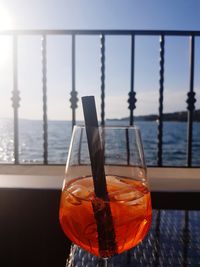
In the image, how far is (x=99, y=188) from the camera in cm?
56

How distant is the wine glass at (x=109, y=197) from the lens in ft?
1.85

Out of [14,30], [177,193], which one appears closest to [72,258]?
[177,193]

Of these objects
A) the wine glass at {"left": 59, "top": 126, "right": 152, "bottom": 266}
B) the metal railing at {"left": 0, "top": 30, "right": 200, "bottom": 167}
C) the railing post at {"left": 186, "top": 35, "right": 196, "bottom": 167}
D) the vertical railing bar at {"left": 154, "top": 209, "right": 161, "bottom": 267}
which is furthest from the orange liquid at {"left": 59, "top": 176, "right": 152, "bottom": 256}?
the railing post at {"left": 186, "top": 35, "right": 196, "bottom": 167}

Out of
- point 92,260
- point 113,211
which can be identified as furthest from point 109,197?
point 92,260

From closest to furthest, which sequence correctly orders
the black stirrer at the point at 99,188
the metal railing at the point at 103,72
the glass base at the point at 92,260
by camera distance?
the black stirrer at the point at 99,188 → the glass base at the point at 92,260 → the metal railing at the point at 103,72

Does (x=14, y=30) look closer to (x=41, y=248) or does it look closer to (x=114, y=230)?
(x=41, y=248)

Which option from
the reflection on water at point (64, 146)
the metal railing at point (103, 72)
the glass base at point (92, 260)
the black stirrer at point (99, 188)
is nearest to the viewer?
the black stirrer at point (99, 188)

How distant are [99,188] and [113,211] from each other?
0.05 meters

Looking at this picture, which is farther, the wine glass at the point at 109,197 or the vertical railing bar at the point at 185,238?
the vertical railing bar at the point at 185,238

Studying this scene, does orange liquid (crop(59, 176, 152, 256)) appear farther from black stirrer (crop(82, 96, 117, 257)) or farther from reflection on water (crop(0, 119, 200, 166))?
reflection on water (crop(0, 119, 200, 166))

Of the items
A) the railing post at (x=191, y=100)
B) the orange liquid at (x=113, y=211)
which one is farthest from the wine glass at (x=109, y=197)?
the railing post at (x=191, y=100)

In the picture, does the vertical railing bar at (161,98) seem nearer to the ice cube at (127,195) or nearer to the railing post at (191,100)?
the railing post at (191,100)

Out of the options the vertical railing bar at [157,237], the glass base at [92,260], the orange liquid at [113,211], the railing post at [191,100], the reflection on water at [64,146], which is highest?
the railing post at [191,100]

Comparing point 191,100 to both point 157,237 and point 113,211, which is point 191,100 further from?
point 113,211
